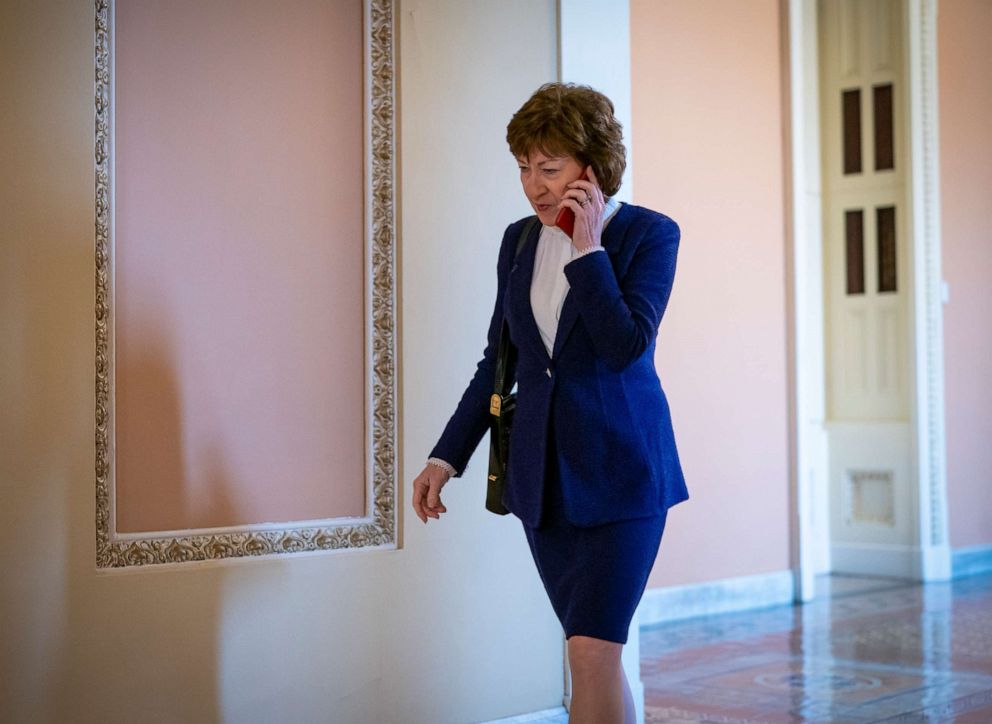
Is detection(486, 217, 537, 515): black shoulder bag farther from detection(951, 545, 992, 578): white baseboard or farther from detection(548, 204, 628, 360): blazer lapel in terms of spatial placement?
detection(951, 545, 992, 578): white baseboard

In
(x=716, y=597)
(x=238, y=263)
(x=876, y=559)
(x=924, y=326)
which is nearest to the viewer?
(x=238, y=263)

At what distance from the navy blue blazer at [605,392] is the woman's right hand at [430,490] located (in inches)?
7.1

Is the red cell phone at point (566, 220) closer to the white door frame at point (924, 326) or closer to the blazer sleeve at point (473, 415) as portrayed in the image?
the blazer sleeve at point (473, 415)

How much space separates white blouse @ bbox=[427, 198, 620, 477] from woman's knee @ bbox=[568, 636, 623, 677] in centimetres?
48

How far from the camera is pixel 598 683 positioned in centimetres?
198

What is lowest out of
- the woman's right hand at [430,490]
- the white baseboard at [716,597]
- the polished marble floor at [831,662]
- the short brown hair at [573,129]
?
the polished marble floor at [831,662]

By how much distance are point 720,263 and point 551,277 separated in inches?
133

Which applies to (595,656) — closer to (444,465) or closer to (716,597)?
(444,465)

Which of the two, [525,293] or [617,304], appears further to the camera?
[525,293]

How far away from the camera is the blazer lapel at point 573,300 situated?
6.61ft

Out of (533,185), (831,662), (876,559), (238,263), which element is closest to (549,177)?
(533,185)

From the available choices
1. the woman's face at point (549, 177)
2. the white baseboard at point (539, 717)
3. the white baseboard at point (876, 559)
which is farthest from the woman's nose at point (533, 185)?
the white baseboard at point (876, 559)

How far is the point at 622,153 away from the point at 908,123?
4887 millimetres

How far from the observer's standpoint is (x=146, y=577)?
2627mm
